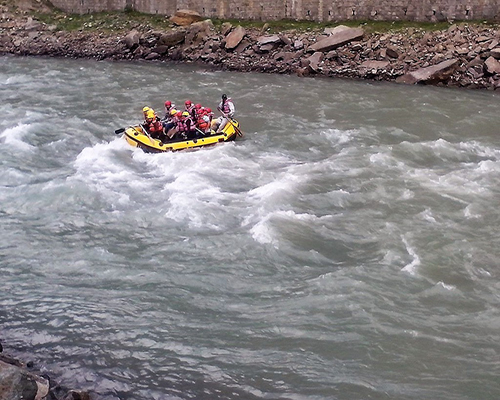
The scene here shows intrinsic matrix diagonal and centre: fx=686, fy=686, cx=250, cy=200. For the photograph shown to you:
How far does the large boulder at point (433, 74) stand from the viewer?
82.9 ft

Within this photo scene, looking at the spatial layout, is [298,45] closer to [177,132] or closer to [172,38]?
[172,38]

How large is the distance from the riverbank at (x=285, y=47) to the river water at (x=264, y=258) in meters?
4.78

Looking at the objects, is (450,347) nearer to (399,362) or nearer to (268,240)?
(399,362)

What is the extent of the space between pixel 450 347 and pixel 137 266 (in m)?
5.37

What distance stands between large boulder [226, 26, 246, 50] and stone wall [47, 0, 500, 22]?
9.32 feet

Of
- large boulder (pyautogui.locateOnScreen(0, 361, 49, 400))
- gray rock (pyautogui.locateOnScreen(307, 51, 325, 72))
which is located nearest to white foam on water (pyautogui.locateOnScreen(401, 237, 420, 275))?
large boulder (pyautogui.locateOnScreen(0, 361, 49, 400))

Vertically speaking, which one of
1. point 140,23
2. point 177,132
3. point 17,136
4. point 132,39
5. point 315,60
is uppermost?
point 140,23

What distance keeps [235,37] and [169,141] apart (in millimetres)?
13576

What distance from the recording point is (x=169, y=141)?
749 inches

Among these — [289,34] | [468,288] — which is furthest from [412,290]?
[289,34]

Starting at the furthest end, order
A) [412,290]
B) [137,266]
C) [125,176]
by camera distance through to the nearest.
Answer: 1. [125,176]
2. [137,266]
3. [412,290]

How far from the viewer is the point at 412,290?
10773mm

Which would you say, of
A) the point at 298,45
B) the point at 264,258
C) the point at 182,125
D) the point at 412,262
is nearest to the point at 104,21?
the point at 298,45

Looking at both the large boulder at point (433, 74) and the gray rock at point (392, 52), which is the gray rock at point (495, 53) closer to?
the large boulder at point (433, 74)
